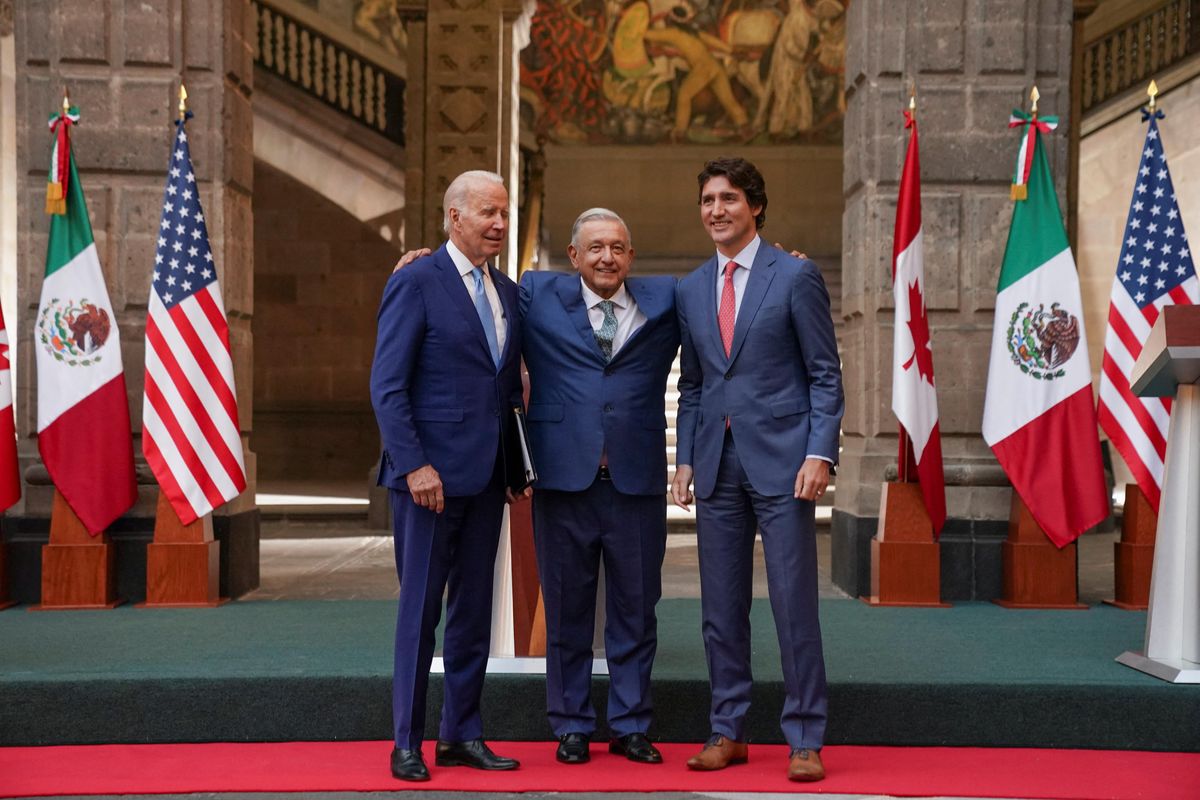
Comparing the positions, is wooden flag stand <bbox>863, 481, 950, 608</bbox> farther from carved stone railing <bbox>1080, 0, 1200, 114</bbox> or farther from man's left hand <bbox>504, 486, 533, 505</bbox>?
carved stone railing <bbox>1080, 0, 1200, 114</bbox>

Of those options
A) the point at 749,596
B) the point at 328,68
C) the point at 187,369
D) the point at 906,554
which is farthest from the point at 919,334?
the point at 328,68

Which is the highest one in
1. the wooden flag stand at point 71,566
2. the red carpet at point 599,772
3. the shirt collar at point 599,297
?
the shirt collar at point 599,297

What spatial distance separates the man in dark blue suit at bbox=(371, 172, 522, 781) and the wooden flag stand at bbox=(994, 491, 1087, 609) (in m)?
3.29

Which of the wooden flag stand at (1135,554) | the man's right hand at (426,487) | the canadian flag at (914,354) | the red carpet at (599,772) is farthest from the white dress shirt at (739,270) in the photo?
the wooden flag stand at (1135,554)

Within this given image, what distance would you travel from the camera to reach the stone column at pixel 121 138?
6.57 meters

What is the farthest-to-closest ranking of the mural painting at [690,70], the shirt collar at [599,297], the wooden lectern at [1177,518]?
the mural painting at [690,70], the wooden lectern at [1177,518], the shirt collar at [599,297]

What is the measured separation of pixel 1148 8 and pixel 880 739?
11.1 meters

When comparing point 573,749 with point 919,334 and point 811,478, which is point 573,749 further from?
point 919,334

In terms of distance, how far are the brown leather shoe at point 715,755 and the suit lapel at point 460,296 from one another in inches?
53.7

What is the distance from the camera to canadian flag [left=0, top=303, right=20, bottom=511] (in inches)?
237

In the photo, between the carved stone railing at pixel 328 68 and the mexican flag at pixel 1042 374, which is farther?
the carved stone railing at pixel 328 68

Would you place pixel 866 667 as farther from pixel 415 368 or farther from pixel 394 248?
pixel 394 248

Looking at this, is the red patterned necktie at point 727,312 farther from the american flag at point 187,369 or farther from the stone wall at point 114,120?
the stone wall at point 114,120

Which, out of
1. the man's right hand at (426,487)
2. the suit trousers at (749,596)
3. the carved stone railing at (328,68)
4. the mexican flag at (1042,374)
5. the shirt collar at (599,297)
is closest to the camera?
the man's right hand at (426,487)
